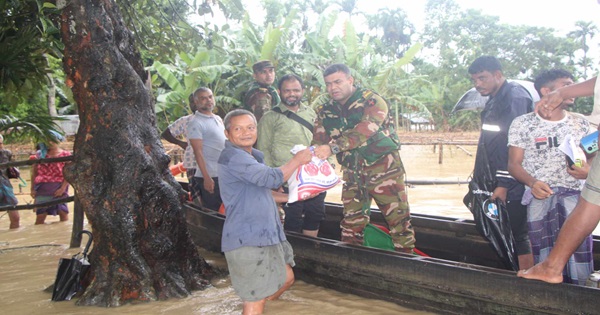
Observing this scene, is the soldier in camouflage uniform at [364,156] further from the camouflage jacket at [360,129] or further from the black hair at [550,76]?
the black hair at [550,76]

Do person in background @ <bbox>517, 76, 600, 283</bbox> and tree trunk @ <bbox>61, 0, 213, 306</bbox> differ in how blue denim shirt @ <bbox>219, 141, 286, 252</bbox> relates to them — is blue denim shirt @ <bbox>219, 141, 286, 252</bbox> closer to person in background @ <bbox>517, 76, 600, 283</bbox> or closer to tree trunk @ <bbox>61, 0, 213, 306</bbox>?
tree trunk @ <bbox>61, 0, 213, 306</bbox>

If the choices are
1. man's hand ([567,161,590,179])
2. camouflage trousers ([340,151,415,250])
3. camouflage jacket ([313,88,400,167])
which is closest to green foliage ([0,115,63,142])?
camouflage jacket ([313,88,400,167])

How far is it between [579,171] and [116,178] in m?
3.20

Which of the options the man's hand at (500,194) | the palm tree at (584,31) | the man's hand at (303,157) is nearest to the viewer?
the man's hand at (303,157)

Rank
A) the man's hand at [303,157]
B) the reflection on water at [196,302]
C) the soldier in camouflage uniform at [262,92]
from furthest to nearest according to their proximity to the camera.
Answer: the soldier in camouflage uniform at [262,92] < the reflection on water at [196,302] < the man's hand at [303,157]

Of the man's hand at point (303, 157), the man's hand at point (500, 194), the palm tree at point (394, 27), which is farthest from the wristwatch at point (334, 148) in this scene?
the palm tree at point (394, 27)

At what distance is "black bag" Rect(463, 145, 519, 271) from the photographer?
12.4 feet

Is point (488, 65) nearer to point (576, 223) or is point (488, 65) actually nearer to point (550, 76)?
point (550, 76)

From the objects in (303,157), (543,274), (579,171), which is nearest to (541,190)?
(579,171)

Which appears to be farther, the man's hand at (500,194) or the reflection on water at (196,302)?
the man's hand at (500,194)

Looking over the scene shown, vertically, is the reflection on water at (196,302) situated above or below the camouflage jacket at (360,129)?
below

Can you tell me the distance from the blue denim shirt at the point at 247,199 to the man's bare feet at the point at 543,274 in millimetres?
1474

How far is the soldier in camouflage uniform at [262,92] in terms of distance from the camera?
559 cm

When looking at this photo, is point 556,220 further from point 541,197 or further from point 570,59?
point 570,59
